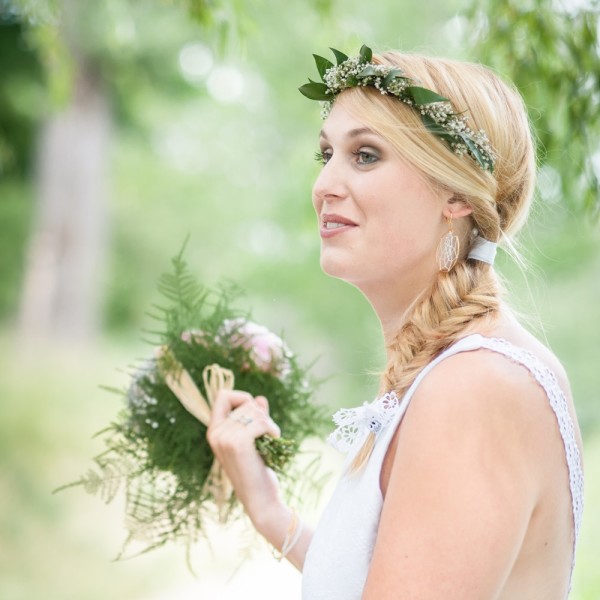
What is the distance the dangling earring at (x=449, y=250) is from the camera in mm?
1659

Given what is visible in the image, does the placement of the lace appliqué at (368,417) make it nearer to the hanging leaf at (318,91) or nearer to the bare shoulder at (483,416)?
the bare shoulder at (483,416)

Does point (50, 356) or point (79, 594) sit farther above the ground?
point (50, 356)

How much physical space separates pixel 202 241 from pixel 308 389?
1160cm

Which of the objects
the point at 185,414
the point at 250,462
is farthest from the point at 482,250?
the point at 185,414

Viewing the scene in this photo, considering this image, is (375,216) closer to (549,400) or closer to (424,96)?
(424,96)

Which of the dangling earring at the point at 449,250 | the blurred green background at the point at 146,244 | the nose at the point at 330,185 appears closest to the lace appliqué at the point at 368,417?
the dangling earring at the point at 449,250

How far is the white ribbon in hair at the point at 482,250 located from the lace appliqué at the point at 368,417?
308 mm

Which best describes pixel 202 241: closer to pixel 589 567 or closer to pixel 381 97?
pixel 589 567

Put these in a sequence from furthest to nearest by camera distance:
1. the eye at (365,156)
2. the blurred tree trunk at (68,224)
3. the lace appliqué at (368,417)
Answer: the blurred tree trunk at (68,224) < the eye at (365,156) < the lace appliqué at (368,417)

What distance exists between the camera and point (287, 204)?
1038 cm

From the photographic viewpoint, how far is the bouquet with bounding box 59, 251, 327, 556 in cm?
208

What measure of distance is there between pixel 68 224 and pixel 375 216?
1158cm

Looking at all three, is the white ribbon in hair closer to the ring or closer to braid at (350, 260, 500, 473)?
braid at (350, 260, 500, 473)

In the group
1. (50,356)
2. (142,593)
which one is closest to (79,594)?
(142,593)
